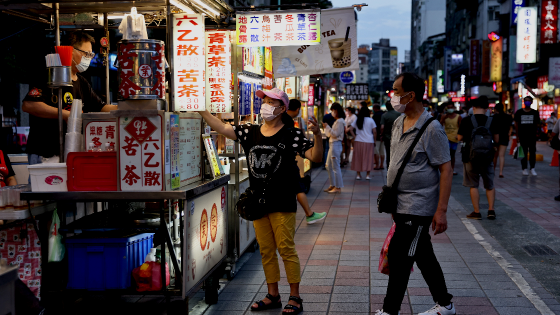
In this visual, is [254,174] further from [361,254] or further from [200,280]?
[361,254]

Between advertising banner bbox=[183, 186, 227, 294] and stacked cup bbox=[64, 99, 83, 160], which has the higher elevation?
stacked cup bbox=[64, 99, 83, 160]

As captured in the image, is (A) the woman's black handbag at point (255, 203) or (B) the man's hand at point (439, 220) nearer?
(B) the man's hand at point (439, 220)

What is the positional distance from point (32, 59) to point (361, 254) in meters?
13.1

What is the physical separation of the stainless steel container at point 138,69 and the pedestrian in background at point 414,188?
1893 millimetres

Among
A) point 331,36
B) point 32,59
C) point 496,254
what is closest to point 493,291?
point 496,254

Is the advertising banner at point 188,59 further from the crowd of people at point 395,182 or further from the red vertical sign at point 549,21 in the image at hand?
the red vertical sign at point 549,21

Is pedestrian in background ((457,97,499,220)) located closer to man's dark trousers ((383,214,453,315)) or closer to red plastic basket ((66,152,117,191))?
man's dark trousers ((383,214,453,315))

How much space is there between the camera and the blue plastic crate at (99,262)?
14.2 ft

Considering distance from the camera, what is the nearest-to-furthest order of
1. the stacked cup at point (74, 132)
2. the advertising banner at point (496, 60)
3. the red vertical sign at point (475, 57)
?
the stacked cup at point (74, 132) → the advertising banner at point (496, 60) → the red vertical sign at point (475, 57)

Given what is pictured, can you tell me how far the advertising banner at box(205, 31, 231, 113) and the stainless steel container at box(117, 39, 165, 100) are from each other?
1754 mm

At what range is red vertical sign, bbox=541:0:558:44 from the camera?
2492 centimetres

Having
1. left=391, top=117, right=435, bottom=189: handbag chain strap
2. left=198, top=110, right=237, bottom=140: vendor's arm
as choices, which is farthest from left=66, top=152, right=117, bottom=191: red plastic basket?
left=391, top=117, right=435, bottom=189: handbag chain strap

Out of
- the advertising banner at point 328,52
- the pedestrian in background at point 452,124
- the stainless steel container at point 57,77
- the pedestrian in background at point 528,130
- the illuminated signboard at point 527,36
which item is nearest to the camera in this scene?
the stainless steel container at point 57,77

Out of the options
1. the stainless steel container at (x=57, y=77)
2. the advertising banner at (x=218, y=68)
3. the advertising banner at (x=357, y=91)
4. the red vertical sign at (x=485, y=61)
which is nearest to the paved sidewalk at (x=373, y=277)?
the advertising banner at (x=218, y=68)
